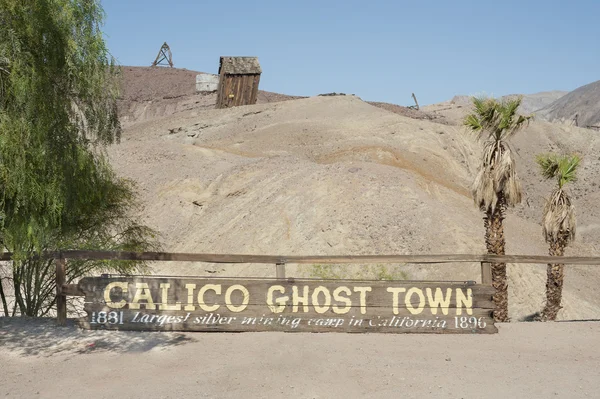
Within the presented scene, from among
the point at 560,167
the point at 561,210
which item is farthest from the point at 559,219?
the point at 560,167

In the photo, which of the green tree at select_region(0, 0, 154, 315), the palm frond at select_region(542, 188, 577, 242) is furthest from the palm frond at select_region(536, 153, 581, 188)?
the green tree at select_region(0, 0, 154, 315)

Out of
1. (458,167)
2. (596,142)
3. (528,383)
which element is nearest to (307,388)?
(528,383)

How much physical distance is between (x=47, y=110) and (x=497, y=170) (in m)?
12.1

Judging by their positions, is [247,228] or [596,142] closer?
[247,228]

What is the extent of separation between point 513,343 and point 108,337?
731cm

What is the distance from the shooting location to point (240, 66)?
6041cm

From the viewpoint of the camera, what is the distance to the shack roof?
6025cm

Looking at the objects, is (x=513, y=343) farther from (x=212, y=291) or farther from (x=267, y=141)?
(x=267, y=141)

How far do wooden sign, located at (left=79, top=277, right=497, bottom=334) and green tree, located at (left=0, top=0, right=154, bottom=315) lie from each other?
1798 mm

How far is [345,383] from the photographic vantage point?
10586 millimetres

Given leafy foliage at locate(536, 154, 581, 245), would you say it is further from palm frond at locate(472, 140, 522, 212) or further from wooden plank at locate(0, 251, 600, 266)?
wooden plank at locate(0, 251, 600, 266)

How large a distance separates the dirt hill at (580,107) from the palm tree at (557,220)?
94643mm

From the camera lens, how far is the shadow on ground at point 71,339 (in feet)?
40.3

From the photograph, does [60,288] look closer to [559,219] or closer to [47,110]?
[47,110]
